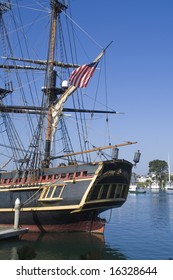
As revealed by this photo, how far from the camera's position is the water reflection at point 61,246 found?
789 inches

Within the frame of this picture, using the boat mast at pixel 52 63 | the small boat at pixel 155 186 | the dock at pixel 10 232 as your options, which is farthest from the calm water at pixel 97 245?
the small boat at pixel 155 186

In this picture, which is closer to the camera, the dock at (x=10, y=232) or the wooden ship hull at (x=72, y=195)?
the dock at (x=10, y=232)

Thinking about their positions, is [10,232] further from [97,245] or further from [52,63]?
[52,63]

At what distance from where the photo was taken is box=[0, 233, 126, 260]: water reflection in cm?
2003

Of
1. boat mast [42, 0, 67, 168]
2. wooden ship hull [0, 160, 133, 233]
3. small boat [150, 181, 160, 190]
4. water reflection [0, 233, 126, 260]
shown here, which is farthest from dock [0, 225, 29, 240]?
small boat [150, 181, 160, 190]

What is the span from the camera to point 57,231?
87.9 ft

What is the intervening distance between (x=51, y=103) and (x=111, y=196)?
1125cm

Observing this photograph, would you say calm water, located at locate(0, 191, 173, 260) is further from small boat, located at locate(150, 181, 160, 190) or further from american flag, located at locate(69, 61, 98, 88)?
small boat, located at locate(150, 181, 160, 190)

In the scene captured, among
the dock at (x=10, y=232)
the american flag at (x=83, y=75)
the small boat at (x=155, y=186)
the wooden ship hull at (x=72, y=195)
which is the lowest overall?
the small boat at (x=155, y=186)

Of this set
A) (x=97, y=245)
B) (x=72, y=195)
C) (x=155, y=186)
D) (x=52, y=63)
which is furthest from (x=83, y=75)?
(x=155, y=186)

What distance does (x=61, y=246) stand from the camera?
22.6 metres

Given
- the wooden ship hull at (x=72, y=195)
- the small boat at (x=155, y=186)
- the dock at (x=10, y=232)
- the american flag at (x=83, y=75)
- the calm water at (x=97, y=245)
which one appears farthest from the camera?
the small boat at (x=155, y=186)

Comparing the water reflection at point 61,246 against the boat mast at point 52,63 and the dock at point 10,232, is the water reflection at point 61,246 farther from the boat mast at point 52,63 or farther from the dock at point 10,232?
the boat mast at point 52,63
